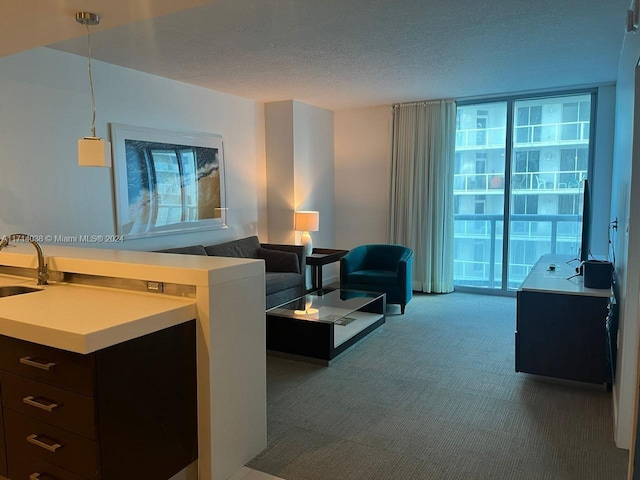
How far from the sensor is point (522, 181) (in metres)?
5.87

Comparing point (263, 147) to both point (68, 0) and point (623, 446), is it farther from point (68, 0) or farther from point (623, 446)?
point (623, 446)

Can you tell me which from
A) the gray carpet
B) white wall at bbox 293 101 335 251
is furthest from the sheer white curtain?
the gray carpet

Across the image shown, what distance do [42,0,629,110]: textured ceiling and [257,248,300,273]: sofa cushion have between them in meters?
1.88

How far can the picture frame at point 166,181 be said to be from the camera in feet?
14.1

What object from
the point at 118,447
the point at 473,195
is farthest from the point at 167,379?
the point at 473,195

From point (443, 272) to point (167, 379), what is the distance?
4.88 metres

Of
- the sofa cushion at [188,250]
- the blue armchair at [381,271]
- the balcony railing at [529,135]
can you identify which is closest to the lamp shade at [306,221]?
the blue armchair at [381,271]

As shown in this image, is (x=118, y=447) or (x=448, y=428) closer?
(x=118, y=447)

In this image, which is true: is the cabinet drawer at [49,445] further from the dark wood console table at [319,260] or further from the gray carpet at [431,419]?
the dark wood console table at [319,260]

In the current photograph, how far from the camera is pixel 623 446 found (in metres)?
2.46

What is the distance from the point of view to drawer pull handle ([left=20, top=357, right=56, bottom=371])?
1697 mm

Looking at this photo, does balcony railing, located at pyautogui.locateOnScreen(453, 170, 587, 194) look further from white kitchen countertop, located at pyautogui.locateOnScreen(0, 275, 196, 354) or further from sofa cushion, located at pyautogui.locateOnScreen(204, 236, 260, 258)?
white kitchen countertop, located at pyautogui.locateOnScreen(0, 275, 196, 354)

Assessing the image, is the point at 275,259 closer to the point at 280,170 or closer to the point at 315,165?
the point at 280,170

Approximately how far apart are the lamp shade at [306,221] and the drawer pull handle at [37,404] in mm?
4181
